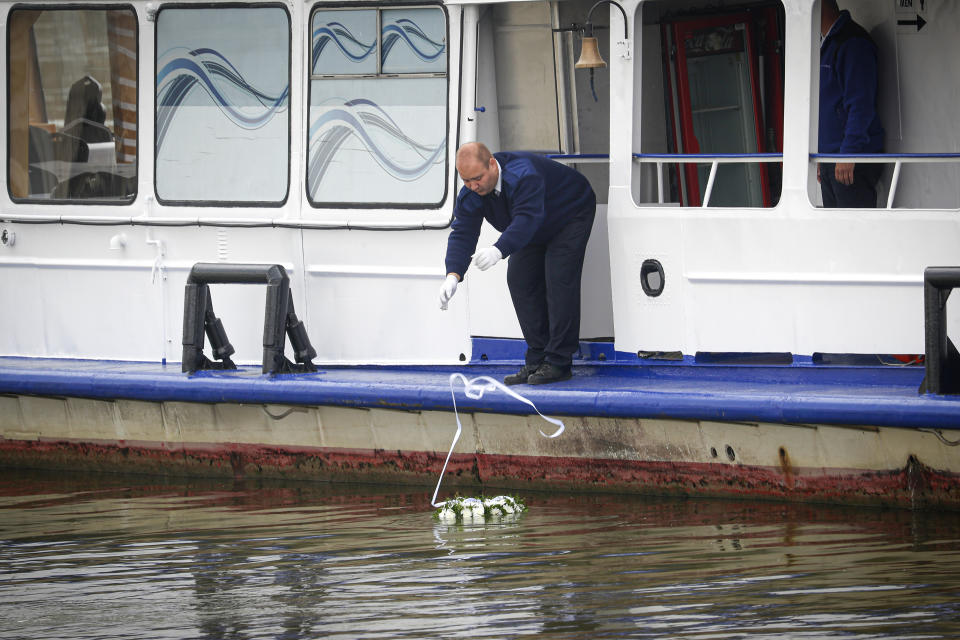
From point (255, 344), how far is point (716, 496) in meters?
2.65

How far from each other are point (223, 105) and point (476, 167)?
1.85m

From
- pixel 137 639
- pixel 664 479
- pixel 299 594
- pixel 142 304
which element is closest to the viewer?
pixel 137 639

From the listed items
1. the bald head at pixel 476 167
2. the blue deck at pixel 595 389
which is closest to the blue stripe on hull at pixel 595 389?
the blue deck at pixel 595 389

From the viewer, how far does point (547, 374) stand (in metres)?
7.28

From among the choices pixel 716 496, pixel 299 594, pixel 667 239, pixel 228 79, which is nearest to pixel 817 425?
pixel 716 496

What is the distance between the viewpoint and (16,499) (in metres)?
7.73

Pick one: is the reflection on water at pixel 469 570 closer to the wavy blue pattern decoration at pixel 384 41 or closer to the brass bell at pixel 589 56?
the brass bell at pixel 589 56

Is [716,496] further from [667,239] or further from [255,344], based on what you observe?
[255,344]

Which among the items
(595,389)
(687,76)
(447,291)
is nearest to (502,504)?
(595,389)

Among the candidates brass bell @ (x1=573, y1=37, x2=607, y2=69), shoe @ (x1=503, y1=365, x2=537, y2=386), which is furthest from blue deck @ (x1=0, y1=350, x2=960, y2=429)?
brass bell @ (x1=573, y1=37, x2=607, y2=69)

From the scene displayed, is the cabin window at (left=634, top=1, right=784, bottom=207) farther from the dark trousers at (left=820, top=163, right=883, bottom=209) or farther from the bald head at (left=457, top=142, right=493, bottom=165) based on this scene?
the bald head at (left=457, top=142, right=493, bottom=165)

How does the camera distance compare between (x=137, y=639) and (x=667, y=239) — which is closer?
(x=137, y=639)

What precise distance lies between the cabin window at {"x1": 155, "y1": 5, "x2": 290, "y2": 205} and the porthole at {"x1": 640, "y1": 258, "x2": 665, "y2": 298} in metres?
2.00

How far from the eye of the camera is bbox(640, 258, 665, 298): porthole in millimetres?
7266
